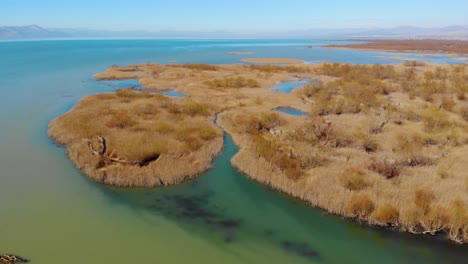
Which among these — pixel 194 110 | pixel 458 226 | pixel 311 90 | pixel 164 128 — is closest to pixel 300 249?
pixel 458 226

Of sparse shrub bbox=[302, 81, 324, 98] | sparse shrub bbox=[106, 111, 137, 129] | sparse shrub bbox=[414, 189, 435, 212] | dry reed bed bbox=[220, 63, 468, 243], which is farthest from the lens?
sparse shrub bbox=[302, 81, 324, 98]

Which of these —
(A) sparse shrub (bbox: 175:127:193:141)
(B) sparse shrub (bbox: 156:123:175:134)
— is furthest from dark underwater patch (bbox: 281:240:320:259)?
(B) sparse shrub (bbox: 156:123:175:134)

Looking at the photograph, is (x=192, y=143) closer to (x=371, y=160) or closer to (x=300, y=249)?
(x=371, y=160)

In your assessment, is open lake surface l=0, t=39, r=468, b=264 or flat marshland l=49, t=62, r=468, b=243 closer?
open lake surface l=0, t=39, r=468, b=264

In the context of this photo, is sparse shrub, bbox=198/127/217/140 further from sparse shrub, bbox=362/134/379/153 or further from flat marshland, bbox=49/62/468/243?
sparse shrub, bbox=362/134/379/153

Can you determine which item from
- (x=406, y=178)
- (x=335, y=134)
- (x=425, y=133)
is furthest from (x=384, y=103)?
(x=406, y=178)

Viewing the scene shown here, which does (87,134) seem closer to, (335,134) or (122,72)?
(335,134)
